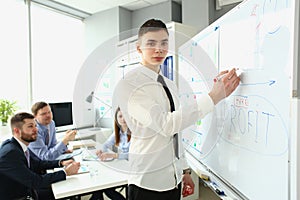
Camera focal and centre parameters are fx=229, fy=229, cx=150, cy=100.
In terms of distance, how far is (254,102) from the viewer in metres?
0.85

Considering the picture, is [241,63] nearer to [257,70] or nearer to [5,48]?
[257,70]

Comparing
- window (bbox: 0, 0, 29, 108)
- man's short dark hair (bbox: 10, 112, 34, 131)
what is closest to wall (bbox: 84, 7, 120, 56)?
window (bbox: 0, 0, 29, 108)

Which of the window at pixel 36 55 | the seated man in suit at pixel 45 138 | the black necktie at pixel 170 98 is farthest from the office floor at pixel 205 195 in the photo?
the black necktie at pixel 170 98

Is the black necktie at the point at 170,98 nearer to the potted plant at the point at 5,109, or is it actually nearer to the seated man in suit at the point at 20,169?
the seated man in suit at the point at 20,169

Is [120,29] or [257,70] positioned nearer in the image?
[257,70]

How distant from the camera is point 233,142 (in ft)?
3.28

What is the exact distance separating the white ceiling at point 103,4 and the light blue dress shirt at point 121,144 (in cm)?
266

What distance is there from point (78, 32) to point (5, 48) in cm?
124

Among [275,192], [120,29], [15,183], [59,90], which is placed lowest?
[15,183]

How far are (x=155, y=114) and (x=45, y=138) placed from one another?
6.03 ft

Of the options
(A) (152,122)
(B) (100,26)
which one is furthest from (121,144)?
(B) (100,26)

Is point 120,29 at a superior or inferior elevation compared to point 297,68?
superior

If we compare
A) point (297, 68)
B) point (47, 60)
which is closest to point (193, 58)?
point (297, 68)

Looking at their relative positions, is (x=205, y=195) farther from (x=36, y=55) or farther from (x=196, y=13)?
(x=36, y=55)
